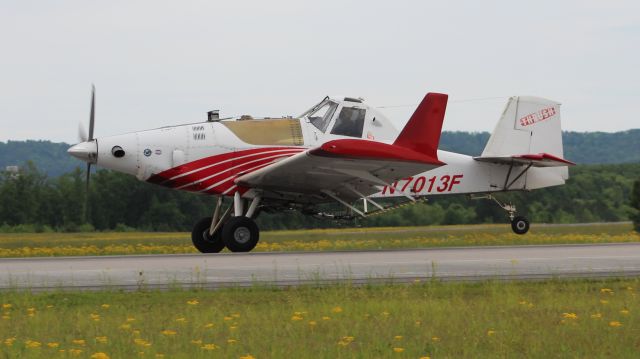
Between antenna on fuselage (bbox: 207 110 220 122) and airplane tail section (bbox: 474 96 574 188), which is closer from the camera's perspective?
antenna on fuselage (bbox: 207 110 220 122)

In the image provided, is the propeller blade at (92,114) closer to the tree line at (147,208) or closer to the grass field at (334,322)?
the grass field at (334,322)

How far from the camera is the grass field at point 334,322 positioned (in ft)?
27.4

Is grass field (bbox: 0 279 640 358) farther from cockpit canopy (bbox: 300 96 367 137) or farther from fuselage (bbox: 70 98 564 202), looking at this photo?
cockpit canopy (bbox: 300 96 367 137)

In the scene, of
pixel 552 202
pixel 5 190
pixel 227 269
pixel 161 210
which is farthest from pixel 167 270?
pixel 552 202

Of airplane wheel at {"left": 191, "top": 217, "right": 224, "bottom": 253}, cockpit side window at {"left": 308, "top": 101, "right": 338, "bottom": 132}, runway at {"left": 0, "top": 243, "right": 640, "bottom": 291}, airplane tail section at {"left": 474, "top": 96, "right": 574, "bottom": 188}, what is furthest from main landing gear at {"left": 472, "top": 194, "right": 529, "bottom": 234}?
airplane wheel at {"left": 191, "top": 217, "right": 224, "bottom": 253}

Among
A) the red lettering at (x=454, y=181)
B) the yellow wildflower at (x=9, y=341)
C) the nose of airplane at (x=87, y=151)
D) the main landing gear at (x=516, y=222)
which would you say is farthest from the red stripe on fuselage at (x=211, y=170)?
the yellow wildflower at (x=9, y=341)

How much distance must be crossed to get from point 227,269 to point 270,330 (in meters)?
6.46

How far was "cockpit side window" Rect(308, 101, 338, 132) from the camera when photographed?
22.2 meters

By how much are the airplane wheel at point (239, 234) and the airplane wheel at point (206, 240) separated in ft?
5.01

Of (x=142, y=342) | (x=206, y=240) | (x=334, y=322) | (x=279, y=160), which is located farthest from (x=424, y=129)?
(x=142, y=342)

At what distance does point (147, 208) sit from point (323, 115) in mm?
41708

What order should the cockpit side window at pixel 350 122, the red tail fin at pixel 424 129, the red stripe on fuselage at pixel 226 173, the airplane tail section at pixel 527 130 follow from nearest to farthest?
the red tail fin at pixel 424 129 < the red stripe on fuselage at pixel 226 173 < the cockpit side window at pixel 350 122 < the airplane tail section at pixel 527 130

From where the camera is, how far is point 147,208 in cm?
6238

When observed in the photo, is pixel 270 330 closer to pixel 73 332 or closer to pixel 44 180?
pixel 73 332
